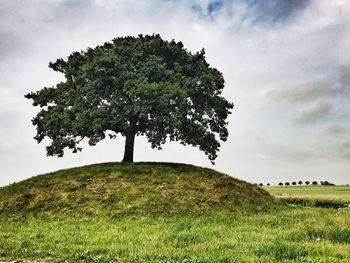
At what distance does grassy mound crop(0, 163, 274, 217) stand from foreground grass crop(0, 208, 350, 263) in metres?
2.47

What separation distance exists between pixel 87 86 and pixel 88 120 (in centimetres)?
385

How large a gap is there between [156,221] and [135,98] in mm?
15550

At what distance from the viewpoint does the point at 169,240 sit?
749 inches

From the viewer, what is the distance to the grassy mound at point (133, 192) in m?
31.6

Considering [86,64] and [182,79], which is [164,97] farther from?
[86,64]

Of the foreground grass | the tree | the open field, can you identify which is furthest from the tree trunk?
the open field

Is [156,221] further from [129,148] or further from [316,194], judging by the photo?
[316,194]

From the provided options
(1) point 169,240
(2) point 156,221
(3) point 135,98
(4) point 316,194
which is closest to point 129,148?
(3) point 135,98

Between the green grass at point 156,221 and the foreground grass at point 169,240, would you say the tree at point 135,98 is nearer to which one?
the green grass at point 156,221

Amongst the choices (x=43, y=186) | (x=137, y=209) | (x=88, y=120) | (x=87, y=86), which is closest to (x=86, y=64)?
(x=87, y=86)

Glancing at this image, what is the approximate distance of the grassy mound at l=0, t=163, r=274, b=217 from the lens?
104 ft

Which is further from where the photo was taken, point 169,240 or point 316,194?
point 316,194

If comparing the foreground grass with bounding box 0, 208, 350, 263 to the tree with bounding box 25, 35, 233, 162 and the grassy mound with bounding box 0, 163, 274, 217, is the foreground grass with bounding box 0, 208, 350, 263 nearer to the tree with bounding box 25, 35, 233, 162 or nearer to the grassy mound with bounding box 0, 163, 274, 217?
the grassy mound with bounding box 0, 163, 274, 217

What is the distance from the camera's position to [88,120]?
41.1 metres
